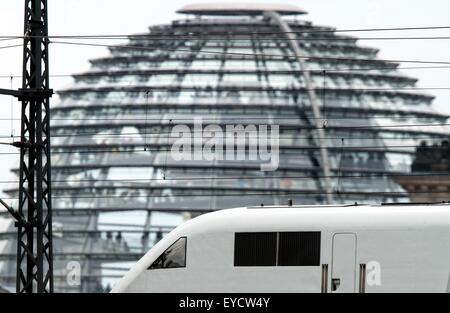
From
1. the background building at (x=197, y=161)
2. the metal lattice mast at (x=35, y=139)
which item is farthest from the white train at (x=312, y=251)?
the background building at (x=197, y=161)

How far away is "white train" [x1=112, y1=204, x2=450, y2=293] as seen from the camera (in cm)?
2741

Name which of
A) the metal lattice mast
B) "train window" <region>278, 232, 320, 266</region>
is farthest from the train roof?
the metal lattice mast

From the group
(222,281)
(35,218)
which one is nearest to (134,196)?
(35,218)

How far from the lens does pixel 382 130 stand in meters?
123

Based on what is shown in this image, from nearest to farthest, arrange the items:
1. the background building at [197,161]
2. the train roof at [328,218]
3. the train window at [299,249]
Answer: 1. the train roof at [328,218]
2. the train window at [299,249]
3. the background building at [197,161]

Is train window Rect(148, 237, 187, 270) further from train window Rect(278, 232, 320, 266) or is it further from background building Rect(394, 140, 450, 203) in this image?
background building Rect(394, 140, 450, 203)

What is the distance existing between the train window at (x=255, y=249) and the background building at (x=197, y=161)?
290 ft

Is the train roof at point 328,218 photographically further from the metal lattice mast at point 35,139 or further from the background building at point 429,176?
the background building at point 429,176

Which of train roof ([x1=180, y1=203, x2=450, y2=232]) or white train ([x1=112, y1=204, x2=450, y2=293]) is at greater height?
train roof ([x1=180, y1=203, x2=450, y2=232])

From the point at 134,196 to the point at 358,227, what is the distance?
94258 mm

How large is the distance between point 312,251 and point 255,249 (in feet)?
3.67

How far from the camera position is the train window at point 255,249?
2861 cm

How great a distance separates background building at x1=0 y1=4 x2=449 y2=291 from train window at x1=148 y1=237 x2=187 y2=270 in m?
87.3
